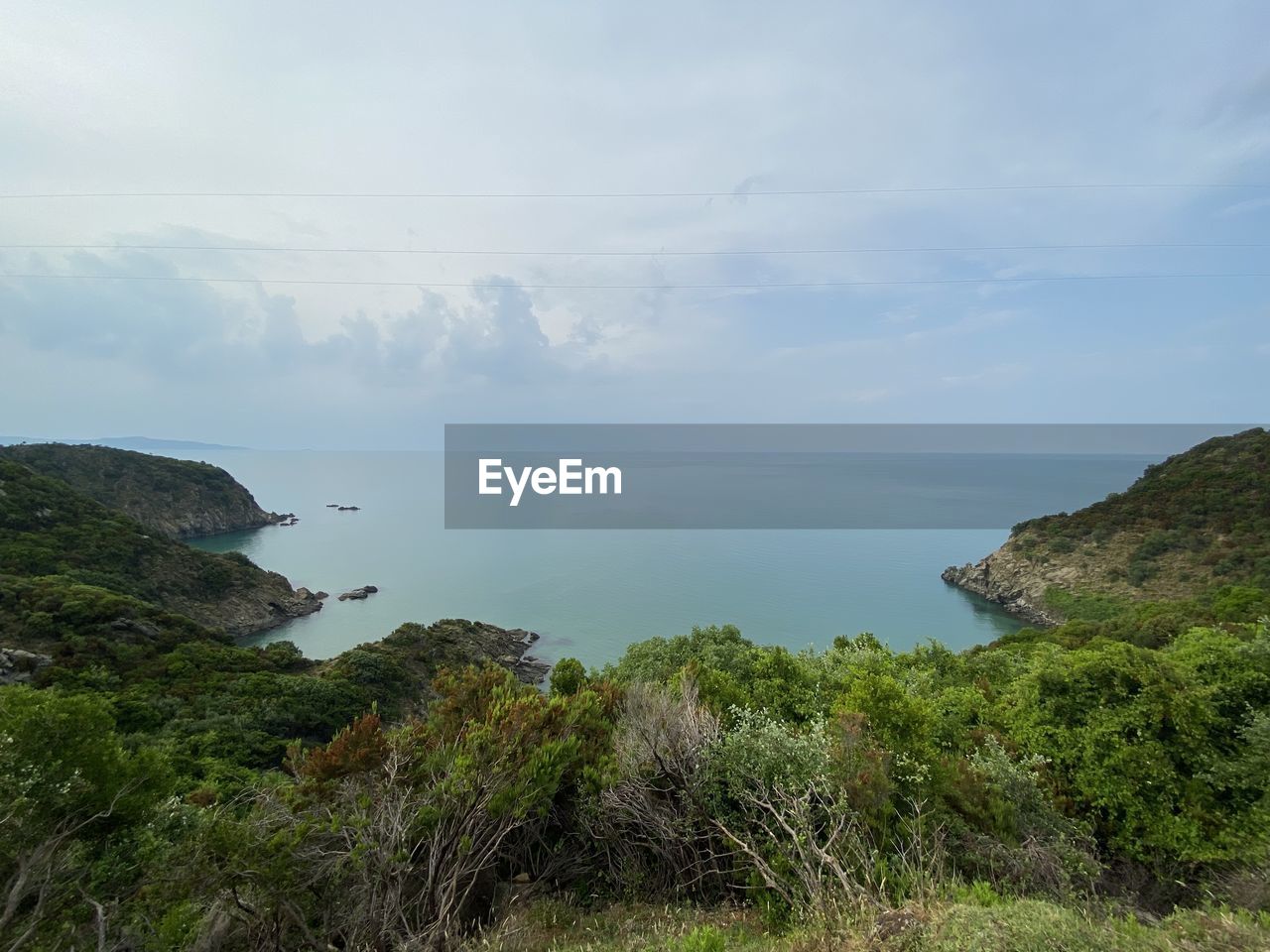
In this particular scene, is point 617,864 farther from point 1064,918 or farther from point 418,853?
point 1064,918

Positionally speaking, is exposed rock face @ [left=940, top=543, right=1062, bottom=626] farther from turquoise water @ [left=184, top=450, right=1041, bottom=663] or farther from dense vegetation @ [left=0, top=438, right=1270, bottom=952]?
dense vegetation @ [left=0, top=438, right=1270, bottom=952]

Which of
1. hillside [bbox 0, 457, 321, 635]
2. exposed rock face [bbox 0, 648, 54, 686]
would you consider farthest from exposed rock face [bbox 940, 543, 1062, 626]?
hillside [bbox 0, 457, 321, 635]

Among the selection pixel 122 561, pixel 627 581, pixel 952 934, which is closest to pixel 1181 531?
pixel 627 581

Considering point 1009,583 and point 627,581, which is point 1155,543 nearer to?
point 1009,583

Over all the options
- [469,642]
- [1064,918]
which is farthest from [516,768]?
[469,642]

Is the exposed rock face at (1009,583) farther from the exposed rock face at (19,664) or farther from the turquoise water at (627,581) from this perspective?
the exposed rock face at (19,664)

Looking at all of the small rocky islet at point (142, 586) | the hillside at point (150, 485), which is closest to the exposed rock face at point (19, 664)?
the small rocky islet at point (142, 586)
